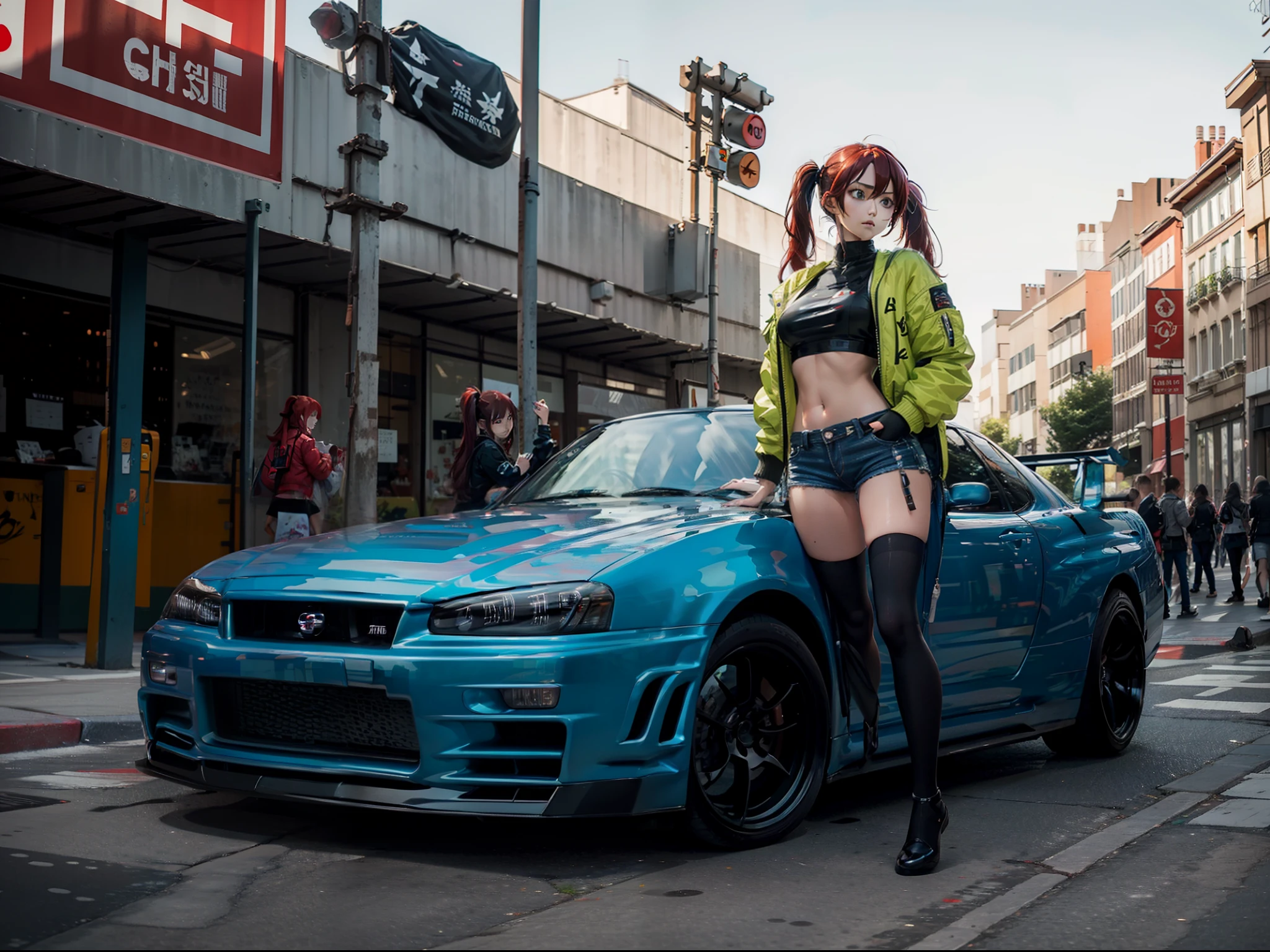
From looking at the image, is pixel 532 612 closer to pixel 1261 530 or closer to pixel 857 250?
pixel 857 250

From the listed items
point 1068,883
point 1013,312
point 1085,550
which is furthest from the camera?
point 1013,312

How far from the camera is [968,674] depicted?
496 centimetres

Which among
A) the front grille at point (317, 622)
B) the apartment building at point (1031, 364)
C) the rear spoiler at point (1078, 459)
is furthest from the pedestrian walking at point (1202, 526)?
the apartment building at point (1031, 364)

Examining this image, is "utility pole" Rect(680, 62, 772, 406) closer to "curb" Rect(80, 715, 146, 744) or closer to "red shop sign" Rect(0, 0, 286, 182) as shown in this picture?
"red shop sign" Rect(0, 0, 286, 182)

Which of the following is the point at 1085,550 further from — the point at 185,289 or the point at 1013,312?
the point at 1013,312

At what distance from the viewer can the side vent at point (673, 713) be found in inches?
146

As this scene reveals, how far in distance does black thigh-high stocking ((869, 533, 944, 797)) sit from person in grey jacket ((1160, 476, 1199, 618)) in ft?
47.6

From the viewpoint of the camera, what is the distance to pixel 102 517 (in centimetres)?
958

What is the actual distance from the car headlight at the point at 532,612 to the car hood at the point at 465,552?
0.12 feet

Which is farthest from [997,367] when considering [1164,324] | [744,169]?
[744,169]

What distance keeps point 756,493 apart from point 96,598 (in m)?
6.41

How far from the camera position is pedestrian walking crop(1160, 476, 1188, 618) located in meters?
17.6

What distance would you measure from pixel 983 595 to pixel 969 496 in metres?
0.44

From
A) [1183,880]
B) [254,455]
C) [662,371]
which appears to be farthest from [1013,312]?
[1183,880]
